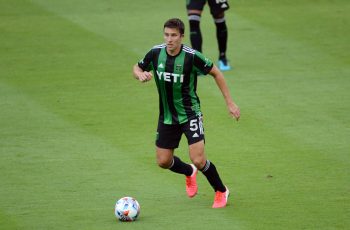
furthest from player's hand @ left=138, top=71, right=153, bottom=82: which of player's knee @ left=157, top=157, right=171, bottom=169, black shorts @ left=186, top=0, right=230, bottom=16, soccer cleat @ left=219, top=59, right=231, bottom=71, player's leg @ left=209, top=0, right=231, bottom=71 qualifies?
soccer cleat @ left=219, top=59, right=231, bottom=71

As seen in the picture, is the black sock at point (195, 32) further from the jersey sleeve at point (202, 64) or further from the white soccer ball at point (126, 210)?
the white soccer ball at point (126, 210)

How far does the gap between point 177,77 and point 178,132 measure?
624 mm

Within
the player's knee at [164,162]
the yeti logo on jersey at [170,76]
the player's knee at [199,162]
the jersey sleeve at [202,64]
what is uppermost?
the jersey sleeve at [202,64]

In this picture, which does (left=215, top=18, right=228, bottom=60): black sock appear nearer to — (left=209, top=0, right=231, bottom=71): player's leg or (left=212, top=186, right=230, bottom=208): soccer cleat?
(left=209, top=0, right=231, bottom=71): player's leg

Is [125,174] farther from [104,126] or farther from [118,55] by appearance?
[118,55]

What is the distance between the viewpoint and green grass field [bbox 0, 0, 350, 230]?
28.0 ft

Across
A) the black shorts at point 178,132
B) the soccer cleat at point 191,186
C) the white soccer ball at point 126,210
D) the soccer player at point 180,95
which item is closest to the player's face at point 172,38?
the soccer player at point 180,95

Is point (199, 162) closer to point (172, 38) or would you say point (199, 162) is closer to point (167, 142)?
point (167, 142)

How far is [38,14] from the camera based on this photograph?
1736 cm

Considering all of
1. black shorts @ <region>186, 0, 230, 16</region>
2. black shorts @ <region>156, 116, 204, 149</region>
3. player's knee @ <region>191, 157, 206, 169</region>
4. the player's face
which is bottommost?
player's knee @ <region>191, 157, 206, 169</region>

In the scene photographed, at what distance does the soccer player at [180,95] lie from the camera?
830 cm

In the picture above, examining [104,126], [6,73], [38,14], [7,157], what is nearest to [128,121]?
[104,126]

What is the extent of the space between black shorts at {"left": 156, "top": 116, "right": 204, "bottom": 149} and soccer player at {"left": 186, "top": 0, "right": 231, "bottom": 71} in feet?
17.9

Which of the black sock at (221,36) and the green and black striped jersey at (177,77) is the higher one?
the green and black striped jersey at (177,77)
